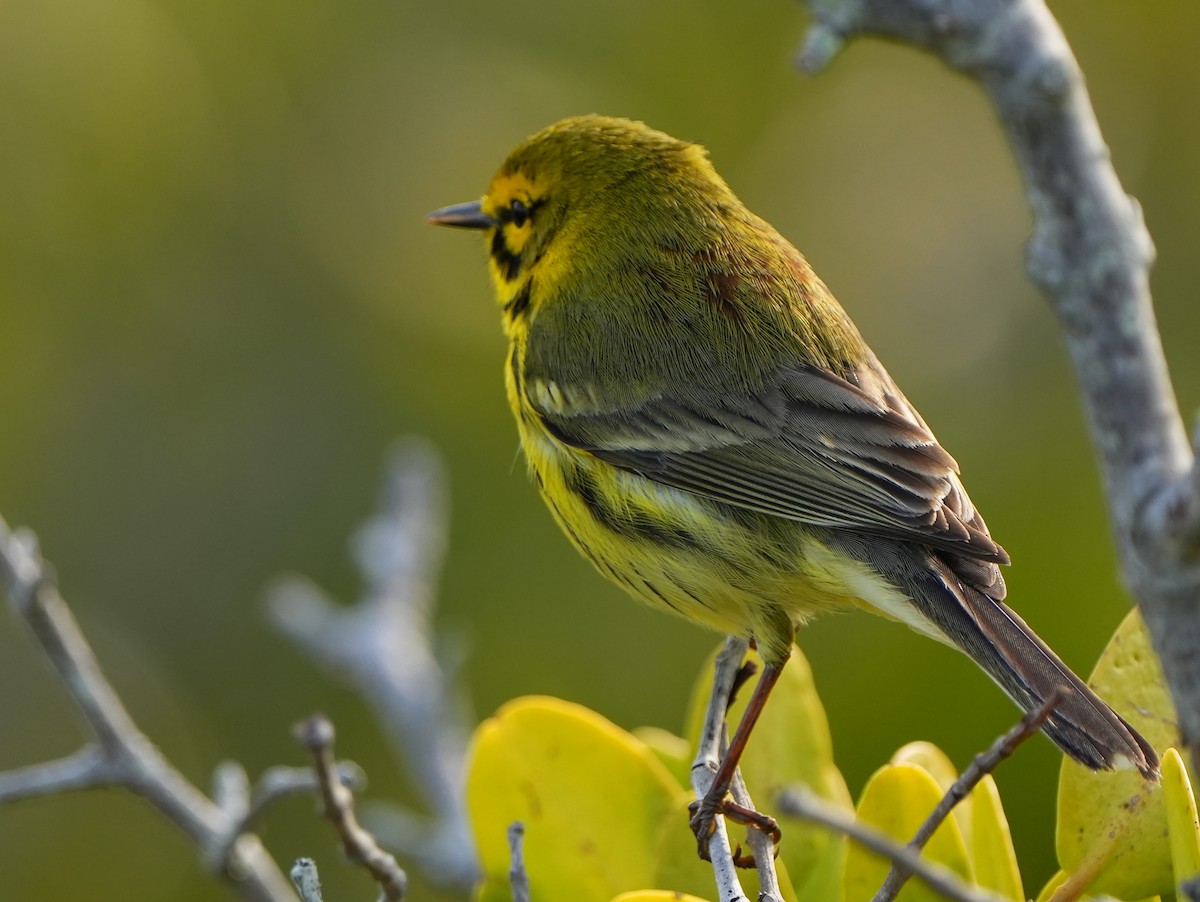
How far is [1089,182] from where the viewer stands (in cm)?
146

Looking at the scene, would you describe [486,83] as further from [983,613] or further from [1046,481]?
[983,613]

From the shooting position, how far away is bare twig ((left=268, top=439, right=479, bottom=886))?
3943mm

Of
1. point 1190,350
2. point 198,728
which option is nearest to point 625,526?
point 1190,350

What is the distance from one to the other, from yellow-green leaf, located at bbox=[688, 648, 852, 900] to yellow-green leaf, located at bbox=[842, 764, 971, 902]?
246 millimetres

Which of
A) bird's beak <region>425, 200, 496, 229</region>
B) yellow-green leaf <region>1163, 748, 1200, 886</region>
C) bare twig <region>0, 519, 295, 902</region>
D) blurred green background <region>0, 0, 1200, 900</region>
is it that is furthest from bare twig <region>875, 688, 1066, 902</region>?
blurred green background <region>0, 0, 1200, 900</region>

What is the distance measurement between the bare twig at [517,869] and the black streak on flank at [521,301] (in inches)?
74.2

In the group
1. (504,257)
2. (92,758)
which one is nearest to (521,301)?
(504,257)

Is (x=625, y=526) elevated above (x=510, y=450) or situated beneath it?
elevated above

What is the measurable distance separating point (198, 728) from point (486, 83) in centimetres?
263

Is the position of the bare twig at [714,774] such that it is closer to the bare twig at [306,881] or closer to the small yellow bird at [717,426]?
the small yellow bird at [717,426]

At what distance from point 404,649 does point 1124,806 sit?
7.44 ft

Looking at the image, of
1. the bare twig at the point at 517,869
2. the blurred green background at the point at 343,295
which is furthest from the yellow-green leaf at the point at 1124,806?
the blurred green background at the point at 343,295

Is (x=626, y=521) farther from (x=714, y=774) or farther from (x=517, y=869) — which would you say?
(x=517, y=869)

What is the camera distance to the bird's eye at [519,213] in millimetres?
4008
